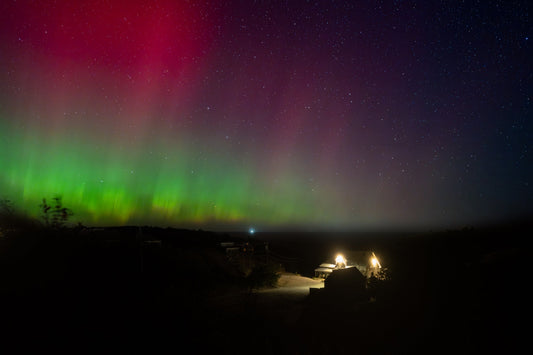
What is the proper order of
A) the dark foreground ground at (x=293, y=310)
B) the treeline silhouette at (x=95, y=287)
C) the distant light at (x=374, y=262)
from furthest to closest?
the distant light at (x=374, y=262)
the treeline silhouette at (x=95, y=287)
the dark foreground ground at (x=293, y=310)

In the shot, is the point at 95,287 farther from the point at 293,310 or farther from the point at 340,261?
the point at 340,261

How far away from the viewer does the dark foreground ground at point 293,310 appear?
6715 mm

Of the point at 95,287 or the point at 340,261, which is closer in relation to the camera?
the point at 95,287

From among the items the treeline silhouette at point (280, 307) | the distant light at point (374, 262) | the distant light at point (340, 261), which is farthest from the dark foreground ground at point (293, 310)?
the distant light at point (340, 261)

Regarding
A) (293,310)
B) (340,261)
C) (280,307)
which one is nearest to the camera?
(293,310)

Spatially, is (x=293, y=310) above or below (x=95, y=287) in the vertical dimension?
below

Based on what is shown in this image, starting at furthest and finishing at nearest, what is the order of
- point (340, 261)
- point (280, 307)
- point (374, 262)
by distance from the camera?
point (340, 261) < point (374, 262) < point (280, 307)

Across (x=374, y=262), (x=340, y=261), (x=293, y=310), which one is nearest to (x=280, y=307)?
(x=293, y=310)

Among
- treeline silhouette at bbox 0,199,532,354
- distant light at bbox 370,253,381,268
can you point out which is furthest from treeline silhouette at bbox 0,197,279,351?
distant light at bbox 370,253,381,268

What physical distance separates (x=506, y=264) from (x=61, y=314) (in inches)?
435

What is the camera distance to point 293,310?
11.6 meters

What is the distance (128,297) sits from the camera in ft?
37.8

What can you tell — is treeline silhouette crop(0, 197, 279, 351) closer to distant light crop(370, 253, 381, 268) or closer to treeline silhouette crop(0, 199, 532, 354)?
treeline silhouette crop(0, 199, 532, 354)

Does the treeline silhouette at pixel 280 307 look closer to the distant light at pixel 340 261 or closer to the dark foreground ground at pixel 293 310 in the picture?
the dark foreground ground at pixel 293 310
